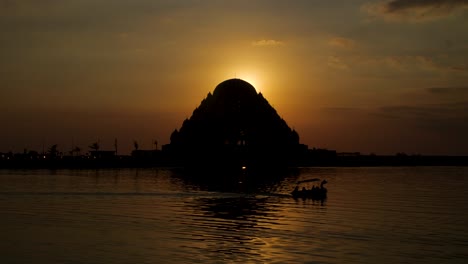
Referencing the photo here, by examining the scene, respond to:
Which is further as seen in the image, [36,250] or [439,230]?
[439,230]

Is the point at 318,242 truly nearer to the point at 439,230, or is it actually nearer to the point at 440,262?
the point at 440,262

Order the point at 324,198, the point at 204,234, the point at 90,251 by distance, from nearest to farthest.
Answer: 1. the point at 90,251
2. the point at 204,234
3. the point at 324,198

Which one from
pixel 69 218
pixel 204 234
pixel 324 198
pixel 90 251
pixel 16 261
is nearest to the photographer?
pixel 16 261

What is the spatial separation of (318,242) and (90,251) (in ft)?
48.1

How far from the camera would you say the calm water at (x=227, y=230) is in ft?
117

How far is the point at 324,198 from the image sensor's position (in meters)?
78.2

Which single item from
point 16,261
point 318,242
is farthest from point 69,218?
point 318,242

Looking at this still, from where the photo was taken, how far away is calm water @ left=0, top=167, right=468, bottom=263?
35.8m

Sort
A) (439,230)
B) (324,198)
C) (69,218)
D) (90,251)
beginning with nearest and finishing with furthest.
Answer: (90,251) → (439,230) → (69,218) → (324,198)

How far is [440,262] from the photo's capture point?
3478 centimetres

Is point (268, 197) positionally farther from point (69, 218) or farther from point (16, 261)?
point (16, 261)

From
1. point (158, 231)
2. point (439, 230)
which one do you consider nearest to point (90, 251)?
point (158, 231)

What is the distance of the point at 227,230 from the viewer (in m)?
46.2

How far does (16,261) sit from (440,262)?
23784mm
